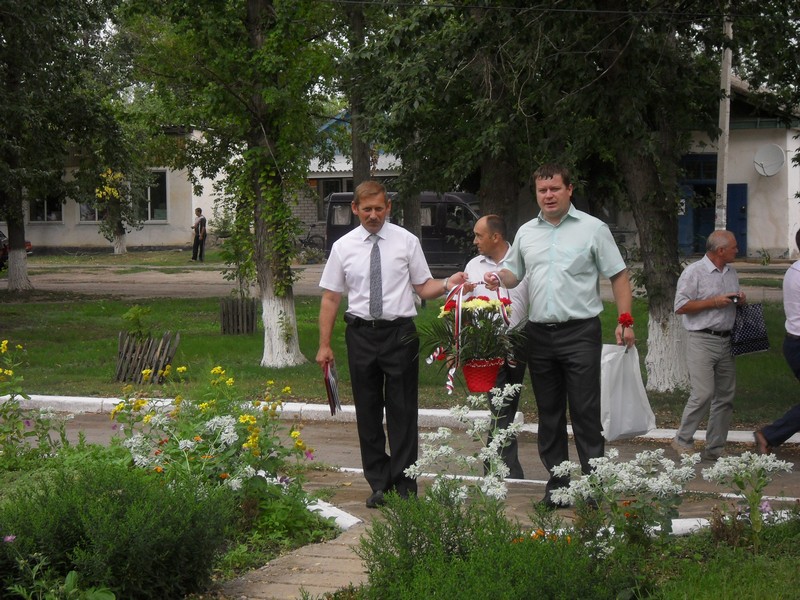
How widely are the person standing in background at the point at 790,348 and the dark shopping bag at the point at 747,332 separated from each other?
0.29 metres

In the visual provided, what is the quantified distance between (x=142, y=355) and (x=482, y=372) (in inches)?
309

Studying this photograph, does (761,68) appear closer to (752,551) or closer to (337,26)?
(337,26)

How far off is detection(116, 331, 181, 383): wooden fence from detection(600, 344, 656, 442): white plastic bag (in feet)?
24.8

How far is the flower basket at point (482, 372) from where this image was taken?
22.1ft

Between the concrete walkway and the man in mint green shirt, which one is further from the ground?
the man in mint green shirt

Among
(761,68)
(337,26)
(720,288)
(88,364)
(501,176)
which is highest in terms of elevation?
(337,26)

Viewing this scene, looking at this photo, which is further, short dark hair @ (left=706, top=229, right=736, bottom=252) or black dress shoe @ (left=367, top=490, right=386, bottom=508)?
short dark hair @ (left=706, top=229, right=736, bottom=252)

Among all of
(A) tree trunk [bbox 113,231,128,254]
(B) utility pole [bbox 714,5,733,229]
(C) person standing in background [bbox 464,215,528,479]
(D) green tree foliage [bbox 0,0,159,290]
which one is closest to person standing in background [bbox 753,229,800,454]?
(C) person standing in background [bbox 464,215,528,479]

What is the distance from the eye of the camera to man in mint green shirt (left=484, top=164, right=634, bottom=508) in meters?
6.66

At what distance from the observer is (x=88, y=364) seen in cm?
1559

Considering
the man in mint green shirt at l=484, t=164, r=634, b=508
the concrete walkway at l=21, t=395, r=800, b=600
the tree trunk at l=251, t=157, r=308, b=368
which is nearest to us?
the concrete walkway at l=21, t=395, r=800, b=600

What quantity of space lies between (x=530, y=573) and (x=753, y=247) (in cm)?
3617

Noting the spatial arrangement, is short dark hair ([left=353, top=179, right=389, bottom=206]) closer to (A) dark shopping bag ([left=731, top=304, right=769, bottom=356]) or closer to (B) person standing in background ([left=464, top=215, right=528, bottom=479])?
(B) person standing in background ([left=464, top=215, right=528, bottom=479])

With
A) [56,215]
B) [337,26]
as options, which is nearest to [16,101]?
[337,26]
